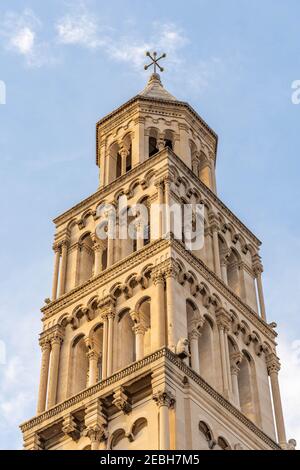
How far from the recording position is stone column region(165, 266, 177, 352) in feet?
132

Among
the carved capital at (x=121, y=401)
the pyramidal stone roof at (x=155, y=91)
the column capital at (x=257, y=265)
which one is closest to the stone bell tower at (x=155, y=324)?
the carved capital at (x=121, y=401)

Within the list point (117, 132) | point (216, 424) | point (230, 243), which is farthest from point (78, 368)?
point (117, 132)

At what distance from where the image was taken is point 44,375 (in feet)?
142

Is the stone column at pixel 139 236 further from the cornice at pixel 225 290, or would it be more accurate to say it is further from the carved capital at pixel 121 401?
the carved capital at pixel 121 401

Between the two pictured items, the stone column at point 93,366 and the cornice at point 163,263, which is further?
the cornice at point 163,263

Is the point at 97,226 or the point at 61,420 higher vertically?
the point at 97,226

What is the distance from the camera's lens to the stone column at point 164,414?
3631 cm

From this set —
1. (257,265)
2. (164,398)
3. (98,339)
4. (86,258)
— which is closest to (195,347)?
(98,339)

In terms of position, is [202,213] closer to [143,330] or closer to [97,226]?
[97,226]

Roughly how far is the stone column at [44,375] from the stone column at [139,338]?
153 inches

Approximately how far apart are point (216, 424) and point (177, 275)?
244 inches
